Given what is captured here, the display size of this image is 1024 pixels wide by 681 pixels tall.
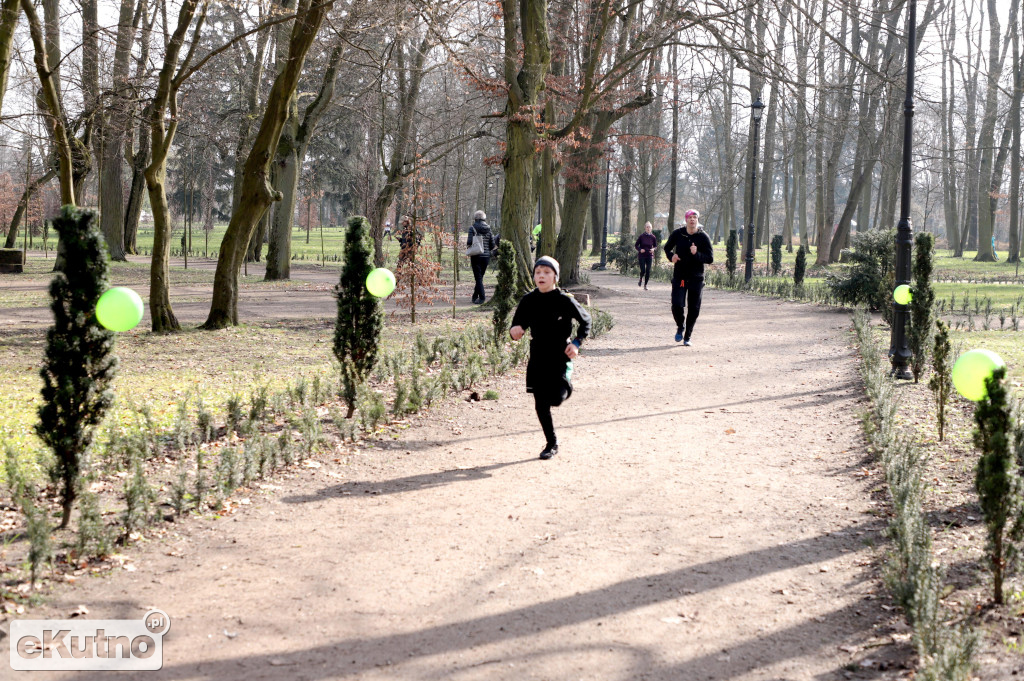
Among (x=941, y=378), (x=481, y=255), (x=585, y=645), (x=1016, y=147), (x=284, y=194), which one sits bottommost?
(x=585, y=645)

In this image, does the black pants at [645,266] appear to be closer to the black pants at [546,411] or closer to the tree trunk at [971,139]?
the black pants at [546,411]

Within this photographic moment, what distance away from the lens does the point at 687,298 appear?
14.0 meters

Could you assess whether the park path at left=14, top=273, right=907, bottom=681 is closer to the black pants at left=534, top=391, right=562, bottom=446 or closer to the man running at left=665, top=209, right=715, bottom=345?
the black pants at left=534, top=391, right=562, bottom=446

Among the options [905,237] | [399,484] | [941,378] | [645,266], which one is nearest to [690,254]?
[905,237]

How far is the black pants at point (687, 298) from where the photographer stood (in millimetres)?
13297

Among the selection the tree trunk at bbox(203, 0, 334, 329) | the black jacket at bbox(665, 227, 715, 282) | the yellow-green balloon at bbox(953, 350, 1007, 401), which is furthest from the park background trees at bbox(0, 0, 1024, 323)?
the yellow-green balloon at bbox(953, 350, 1007, 401)

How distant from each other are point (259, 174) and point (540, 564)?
32.8 ft

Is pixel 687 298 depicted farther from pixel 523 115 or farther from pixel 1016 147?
pixel 1016 147

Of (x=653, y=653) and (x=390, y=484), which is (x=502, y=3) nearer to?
(x=390, y=484)

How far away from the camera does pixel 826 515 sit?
583 cm

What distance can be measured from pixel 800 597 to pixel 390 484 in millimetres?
3028

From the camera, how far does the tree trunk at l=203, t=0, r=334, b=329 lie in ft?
42.7

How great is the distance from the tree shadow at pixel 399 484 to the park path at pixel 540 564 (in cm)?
2

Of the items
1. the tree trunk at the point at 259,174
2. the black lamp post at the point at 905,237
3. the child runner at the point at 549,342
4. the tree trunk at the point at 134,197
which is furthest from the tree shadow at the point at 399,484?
the tree trunk at the point at 134,197
